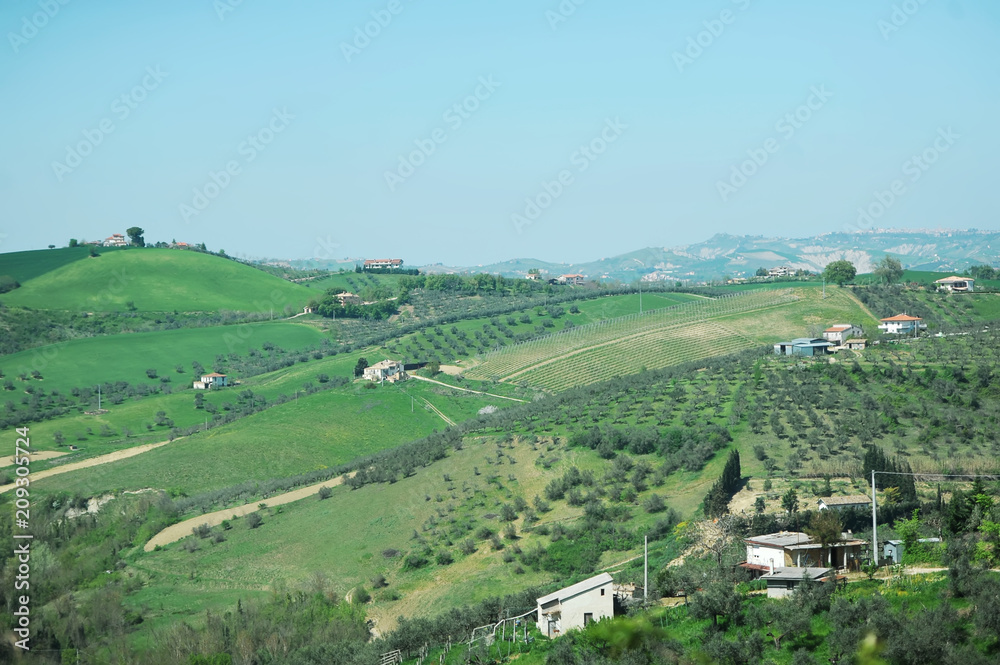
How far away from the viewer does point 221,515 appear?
49.9 metres

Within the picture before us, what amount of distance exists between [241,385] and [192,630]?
54657 mm

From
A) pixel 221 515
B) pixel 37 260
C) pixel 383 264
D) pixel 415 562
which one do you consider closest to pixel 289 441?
pixel 221 515

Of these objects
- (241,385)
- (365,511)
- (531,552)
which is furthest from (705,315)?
(531,552)

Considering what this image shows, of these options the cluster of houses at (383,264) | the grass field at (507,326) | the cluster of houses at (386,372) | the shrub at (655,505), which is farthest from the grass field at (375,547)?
the cluster of houses at (383,264)

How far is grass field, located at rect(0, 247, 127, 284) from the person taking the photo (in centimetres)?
11912

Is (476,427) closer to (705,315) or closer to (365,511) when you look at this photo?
(365,511)

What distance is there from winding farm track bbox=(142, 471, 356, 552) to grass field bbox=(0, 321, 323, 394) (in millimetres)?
35392

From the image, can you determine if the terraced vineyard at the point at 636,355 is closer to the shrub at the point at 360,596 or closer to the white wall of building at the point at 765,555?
the shrub at the point at 360,596

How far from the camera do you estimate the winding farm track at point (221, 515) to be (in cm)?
4688

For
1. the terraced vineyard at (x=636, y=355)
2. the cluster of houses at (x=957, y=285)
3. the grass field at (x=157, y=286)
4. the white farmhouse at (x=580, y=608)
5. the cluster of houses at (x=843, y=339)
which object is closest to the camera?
the white farmhouse at (x=580, y=608)

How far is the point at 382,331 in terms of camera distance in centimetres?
10769

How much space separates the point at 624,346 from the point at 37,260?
86.1m

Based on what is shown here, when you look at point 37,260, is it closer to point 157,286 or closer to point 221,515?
point 157,286

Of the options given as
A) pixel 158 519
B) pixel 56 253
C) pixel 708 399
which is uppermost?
pixel 56 253
